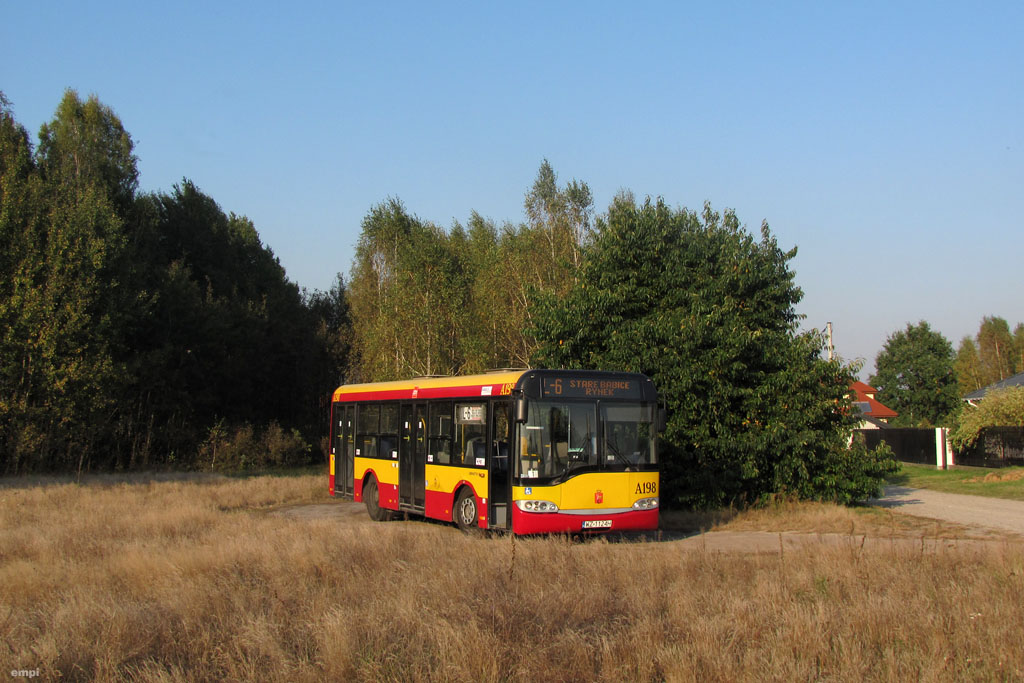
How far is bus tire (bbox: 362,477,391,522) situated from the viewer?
18.5 meters

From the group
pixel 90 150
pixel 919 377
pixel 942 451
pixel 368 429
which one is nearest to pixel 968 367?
pixel 919 377

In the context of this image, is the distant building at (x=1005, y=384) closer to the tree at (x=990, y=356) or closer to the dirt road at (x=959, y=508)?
the dirt road at (x=959, y=508)

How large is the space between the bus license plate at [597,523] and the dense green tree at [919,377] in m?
82.1

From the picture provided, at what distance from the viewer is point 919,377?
3533 inches

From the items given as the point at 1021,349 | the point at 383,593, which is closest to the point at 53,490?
the point at 383,593

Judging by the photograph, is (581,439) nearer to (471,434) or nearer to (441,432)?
(471,434)

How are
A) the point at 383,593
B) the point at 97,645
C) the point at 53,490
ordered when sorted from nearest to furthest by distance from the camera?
the point at 97,645
the point at 383,593
the point at 53,490

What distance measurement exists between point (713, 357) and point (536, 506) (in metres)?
6.88

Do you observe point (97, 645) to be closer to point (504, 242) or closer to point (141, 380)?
point (141, 380)

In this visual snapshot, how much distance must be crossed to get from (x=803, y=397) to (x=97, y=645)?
15.7 metres

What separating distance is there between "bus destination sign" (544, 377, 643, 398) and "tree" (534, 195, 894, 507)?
14.7 feet

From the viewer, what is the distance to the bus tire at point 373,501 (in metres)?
18.5

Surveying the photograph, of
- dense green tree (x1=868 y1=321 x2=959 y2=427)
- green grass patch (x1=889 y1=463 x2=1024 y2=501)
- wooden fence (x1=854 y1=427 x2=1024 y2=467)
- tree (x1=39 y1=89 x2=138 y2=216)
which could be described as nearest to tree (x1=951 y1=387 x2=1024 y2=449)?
wooden fence (x1=854 y1=427 x2=1024 y2=467)

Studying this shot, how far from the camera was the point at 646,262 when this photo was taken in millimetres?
20906
